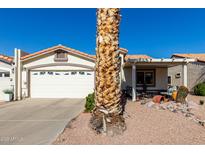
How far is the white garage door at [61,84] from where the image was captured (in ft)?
51.9

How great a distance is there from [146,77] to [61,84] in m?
7.04

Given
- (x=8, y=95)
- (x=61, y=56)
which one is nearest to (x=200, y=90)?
(x=61, y=56)

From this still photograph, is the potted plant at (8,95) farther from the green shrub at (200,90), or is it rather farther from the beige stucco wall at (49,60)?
the green shrub at (200,90)

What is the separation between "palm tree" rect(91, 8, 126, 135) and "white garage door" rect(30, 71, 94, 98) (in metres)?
9.80

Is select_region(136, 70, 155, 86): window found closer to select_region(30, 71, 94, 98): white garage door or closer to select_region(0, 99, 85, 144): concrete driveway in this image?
select_region(30, 71, 94, 98): white garage door

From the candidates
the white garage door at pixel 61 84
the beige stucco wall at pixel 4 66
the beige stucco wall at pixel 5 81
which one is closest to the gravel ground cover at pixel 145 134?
the white garage door at pixel 61 84

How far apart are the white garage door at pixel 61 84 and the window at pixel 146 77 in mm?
4107

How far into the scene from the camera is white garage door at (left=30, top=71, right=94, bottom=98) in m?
15.8

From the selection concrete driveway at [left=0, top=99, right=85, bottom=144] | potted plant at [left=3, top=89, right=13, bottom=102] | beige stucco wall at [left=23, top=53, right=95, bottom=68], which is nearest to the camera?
concrete driveway at [left=0, top=99, right=85, bottom=144]

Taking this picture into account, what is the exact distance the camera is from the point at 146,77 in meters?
17.0

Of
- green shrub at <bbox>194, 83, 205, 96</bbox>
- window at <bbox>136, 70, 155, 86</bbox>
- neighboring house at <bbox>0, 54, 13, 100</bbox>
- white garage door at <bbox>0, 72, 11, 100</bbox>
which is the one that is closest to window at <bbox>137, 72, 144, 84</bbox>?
window at <bbox>136, 70, 155, 86</bbox>

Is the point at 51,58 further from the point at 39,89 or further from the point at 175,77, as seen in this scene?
the point at 175,77

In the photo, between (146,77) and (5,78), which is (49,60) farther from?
(146,77)
